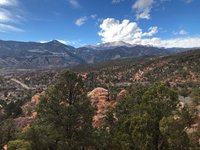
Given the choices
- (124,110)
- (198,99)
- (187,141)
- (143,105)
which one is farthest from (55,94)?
(198,99)

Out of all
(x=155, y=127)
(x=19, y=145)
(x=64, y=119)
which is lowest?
(x=19, y=145)

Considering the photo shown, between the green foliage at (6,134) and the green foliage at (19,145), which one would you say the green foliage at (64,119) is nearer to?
the green foliage at (19,145)

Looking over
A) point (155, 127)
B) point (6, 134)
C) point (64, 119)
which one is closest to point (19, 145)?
→ point (64, 119)

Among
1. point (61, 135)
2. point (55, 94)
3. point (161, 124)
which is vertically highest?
point (55, 94)

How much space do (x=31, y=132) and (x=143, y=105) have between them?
43.3 feet

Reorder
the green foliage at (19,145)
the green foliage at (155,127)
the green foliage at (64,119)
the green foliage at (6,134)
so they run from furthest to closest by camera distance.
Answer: the green foliage at (6,134)
the green foliage at (64,119)
the green foliage at (155,127)
the green foliage at (19,145)

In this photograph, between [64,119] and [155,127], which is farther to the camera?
[64,119]

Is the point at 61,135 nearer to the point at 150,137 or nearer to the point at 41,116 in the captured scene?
the point at 41,116

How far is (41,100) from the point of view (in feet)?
108

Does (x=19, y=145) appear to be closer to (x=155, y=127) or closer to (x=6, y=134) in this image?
(x=155, y=127)

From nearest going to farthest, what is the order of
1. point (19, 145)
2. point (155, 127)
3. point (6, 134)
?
point (19, 145) → point (155, 127) → point (6, 134)

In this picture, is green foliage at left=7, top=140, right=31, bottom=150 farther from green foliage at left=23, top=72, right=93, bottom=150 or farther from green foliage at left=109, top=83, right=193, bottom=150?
green foliage at left=109, top=83, right=193, bottom=150

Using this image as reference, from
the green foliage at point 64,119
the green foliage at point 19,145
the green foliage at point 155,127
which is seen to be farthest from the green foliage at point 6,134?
the green foliage at point 19,145

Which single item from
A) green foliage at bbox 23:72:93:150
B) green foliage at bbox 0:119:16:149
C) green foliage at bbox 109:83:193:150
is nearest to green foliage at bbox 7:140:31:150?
green foliage at bbox 23:72:93:150
